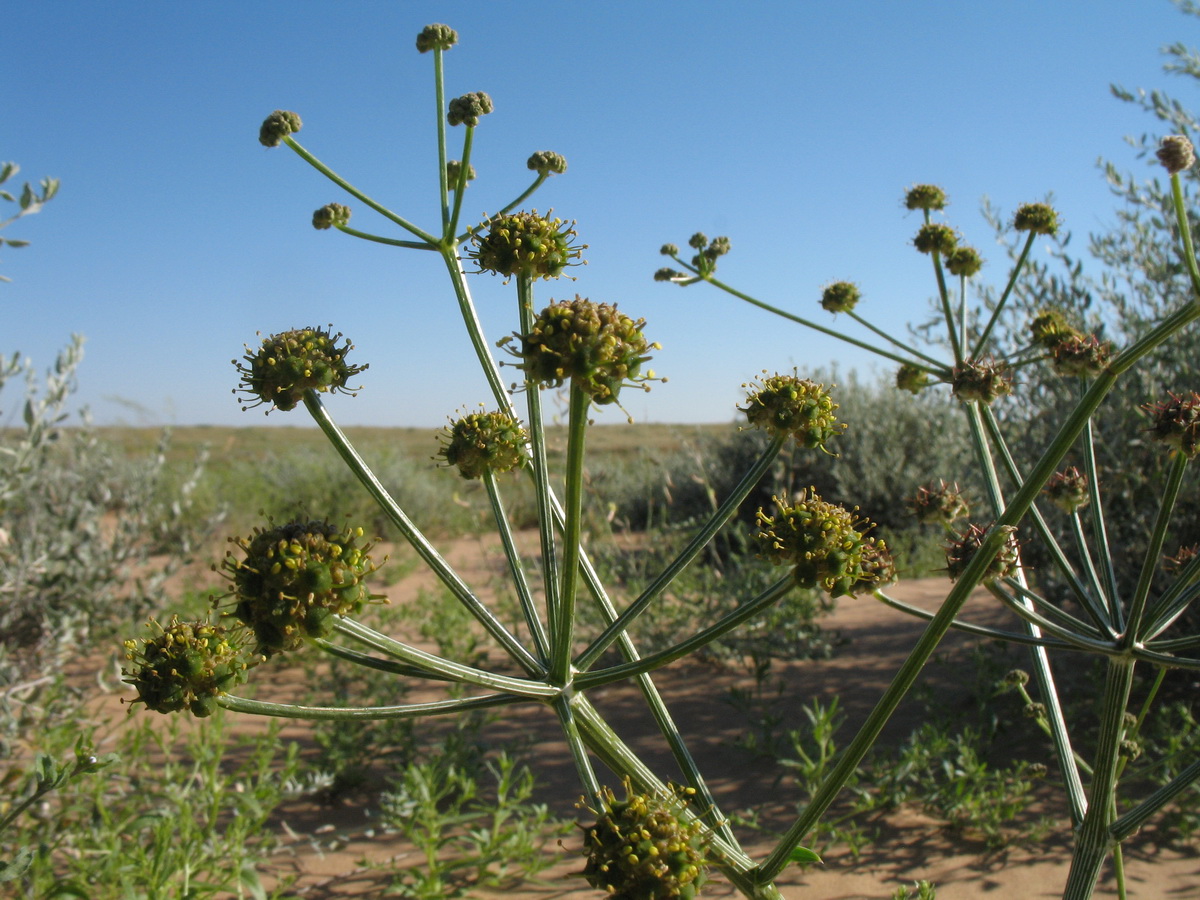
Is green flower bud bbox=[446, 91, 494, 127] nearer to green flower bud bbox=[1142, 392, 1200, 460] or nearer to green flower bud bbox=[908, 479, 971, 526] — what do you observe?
green flower bud bbox=[908, 479, 971, 526]

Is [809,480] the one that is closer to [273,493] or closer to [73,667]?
[273,493]

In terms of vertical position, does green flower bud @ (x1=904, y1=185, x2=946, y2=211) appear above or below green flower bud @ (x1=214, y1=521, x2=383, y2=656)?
above

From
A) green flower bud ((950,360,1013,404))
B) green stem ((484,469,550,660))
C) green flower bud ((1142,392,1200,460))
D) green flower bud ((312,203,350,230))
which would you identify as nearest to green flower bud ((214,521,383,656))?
green stem ((484,469,550,660))

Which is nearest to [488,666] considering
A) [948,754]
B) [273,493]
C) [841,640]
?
[841,640]

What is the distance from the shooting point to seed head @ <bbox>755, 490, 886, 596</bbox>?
176 cm

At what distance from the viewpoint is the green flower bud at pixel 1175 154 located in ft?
4.90

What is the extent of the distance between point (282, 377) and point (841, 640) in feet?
22.2

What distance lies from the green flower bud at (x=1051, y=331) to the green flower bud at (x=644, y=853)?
7.13 feet

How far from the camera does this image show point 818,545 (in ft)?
5.82

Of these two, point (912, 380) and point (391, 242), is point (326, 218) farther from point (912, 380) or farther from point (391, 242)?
point (912, 380)

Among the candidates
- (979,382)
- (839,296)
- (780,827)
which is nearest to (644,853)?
(979,382)

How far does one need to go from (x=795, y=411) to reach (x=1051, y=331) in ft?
4.68

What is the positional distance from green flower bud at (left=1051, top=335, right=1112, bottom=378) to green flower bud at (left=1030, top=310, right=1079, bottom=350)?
12cm

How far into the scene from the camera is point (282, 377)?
1.94m
